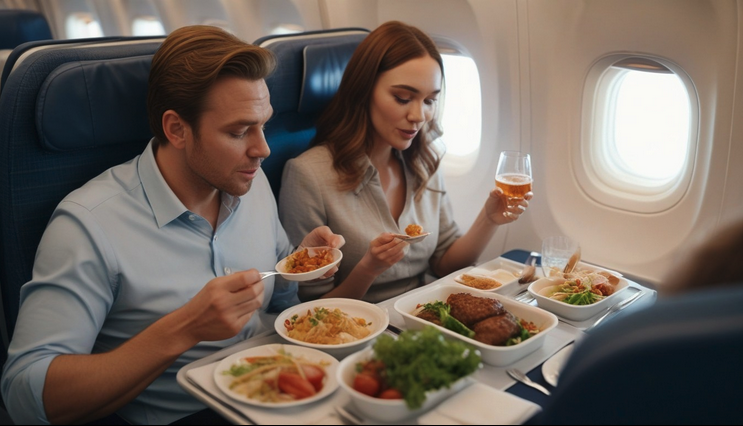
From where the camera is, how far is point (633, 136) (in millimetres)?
3420

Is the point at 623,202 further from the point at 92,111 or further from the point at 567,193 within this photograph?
the point at 92,111

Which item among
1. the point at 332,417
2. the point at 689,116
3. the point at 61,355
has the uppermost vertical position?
the point at 689,116

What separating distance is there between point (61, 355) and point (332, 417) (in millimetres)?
776

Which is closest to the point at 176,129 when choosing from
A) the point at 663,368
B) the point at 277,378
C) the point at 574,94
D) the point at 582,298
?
the point at 277,378

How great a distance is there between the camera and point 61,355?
1.75 meters

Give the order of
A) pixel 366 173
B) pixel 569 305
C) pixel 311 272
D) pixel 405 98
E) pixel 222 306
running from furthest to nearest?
pixel 366 173
pixel 405 98
pixel 569 305
pixel 311 272
pixel 222 306

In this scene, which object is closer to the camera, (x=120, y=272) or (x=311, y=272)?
(x=120, y=272)

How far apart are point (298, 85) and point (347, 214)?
639 mm

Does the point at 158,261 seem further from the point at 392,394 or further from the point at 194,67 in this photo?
the point at 392,394

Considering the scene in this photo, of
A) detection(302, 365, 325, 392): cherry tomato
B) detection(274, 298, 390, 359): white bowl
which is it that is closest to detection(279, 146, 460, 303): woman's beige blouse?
detection(274, 298, 390, 359): white bowl

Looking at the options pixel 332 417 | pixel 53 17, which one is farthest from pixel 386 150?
pixel 53 17

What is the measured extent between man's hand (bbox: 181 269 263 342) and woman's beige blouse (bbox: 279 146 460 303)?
3.03ft

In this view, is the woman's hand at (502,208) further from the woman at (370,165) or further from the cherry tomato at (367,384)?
the cherry tomato at (367,384)

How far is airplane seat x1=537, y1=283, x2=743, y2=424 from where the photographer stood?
104 centimetres
